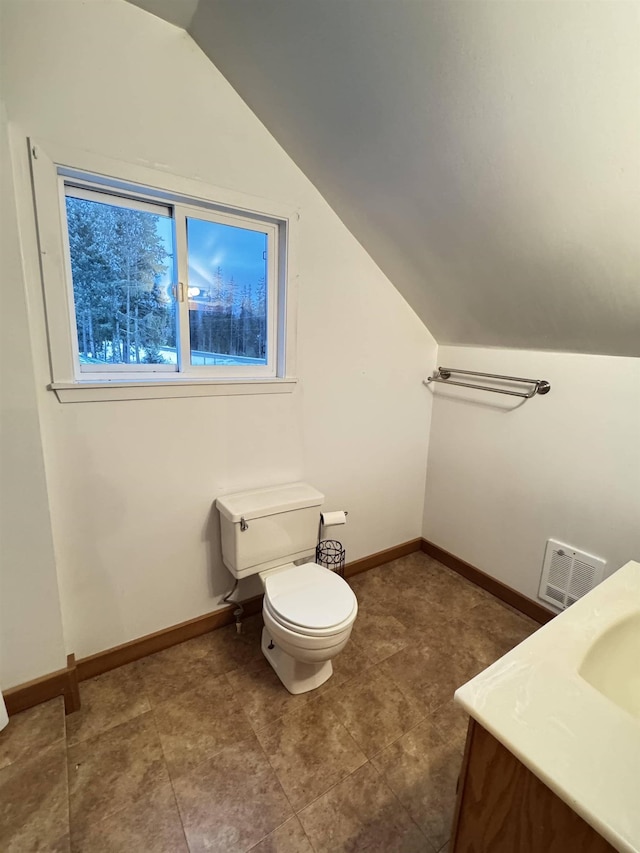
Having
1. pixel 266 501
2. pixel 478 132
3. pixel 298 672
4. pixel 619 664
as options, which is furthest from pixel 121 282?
pixel 619 664

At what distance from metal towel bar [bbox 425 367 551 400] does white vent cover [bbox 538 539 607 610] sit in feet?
2.55

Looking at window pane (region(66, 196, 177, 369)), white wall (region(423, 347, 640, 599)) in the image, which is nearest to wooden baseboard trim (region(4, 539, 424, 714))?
white wall (region(423, 347, 640, 599))

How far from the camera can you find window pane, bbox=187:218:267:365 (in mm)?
1751

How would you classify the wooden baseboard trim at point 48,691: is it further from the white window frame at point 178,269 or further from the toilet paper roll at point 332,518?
the toilet paper roll at point 332,518

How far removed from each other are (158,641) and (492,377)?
7.15ft

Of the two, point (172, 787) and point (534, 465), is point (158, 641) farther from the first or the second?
point (534, 465)

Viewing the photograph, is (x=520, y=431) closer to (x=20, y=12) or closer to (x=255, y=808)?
(x=255, y=808)

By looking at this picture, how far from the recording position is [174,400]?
1686 mm

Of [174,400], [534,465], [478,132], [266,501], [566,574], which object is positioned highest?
[478,132]

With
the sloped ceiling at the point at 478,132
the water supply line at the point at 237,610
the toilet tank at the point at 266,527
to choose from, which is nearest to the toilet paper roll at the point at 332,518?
the toilet tank at the point at 266,527

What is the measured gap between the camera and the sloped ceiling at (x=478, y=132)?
40.6 inches

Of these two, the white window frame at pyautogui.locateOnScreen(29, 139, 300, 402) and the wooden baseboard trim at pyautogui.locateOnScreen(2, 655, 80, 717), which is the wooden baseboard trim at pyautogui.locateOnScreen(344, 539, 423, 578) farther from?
the wooden baseboard trim at pyautogui.locateOnScreen(2, 655, 80, 717)

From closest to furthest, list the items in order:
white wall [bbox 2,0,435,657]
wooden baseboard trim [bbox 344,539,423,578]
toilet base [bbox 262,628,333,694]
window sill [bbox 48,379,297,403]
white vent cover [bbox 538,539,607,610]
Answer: white wall [bbox 2,0,435,657], window sill [bbox 48,379,297,403], toilet base [bbox 262,628,333,694], white vent cover [bbox 538,539,607,610], wooden baseboard trim [bbox 344,539,423,578]

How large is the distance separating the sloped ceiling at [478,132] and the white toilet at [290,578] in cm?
136
